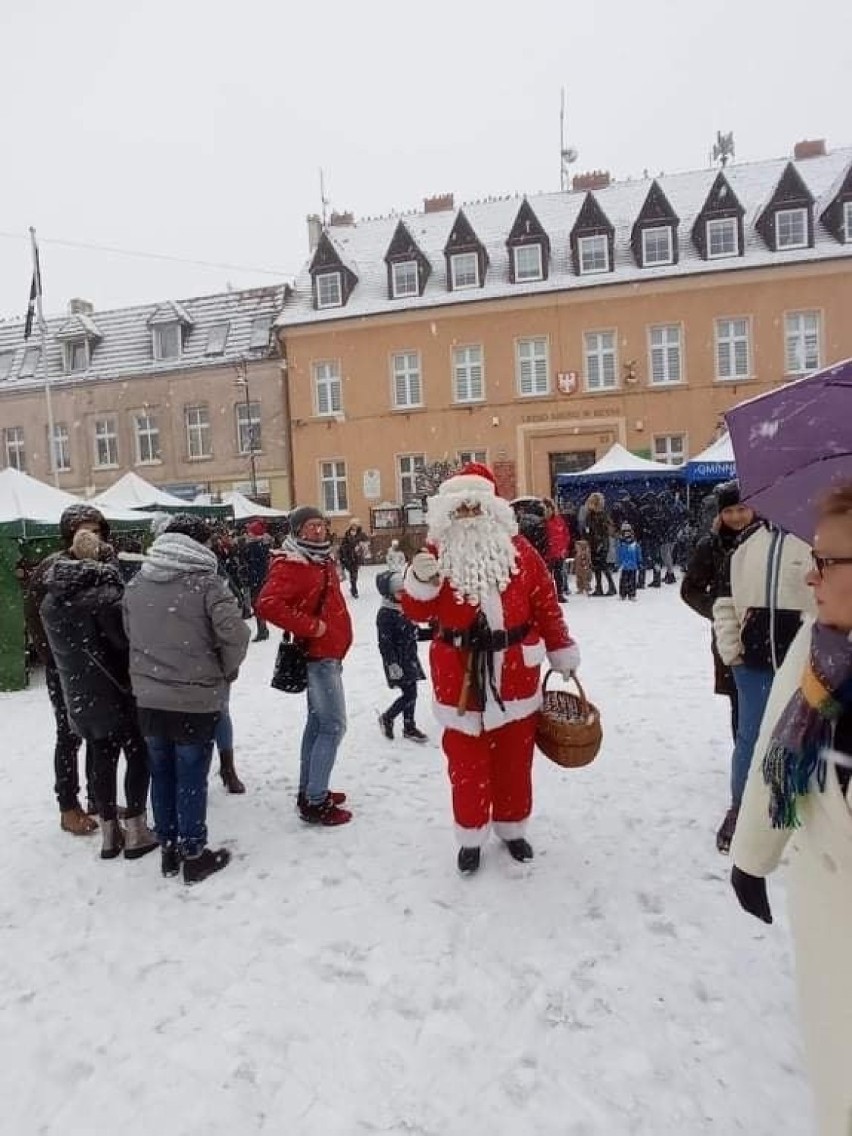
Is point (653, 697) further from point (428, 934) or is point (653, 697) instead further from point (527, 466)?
point (527, 466)

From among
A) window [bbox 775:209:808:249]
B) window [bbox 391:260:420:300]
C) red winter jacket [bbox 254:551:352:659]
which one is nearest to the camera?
red winter jacket [bbox 254:551:352:659]

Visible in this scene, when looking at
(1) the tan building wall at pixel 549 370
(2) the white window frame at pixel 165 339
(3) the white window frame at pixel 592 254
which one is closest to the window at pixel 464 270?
(1) the tan building wall at pixel 549 370

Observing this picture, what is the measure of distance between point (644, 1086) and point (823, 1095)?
848 millimetres

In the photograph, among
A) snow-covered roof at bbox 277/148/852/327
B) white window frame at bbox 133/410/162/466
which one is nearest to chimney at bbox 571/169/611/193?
snow-covered roof at bbox 277/148/852/327

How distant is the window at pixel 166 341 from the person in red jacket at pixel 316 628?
91.0ft

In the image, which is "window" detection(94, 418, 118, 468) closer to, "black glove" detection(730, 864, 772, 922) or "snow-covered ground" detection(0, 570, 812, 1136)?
"snow-covered ground" detection(0, 570, 812, 1136)

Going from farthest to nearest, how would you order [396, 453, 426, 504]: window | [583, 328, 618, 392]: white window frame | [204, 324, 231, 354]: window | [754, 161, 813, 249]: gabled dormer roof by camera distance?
[204, 324, 231, 354]: window, [396, 453, 426, 504]: window, [583, 328, 618, 392]: white window frame, [754, 161, 813, 249]: gabled dormer roof

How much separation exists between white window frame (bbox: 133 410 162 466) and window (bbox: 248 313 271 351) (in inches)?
183

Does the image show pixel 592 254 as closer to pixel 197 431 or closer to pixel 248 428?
pixel 248 428

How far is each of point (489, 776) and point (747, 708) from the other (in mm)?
1255

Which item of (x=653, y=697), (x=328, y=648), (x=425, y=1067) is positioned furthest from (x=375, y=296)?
(x=425, y=1067)

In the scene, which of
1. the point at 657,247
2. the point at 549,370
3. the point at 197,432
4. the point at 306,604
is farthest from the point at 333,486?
the point at 306,604

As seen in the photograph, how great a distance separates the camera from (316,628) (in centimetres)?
408

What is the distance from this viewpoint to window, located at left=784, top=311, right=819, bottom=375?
2323 centimetres
